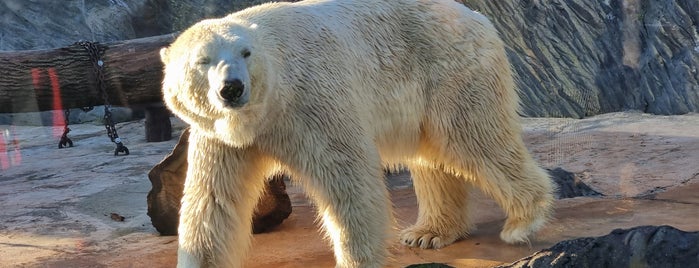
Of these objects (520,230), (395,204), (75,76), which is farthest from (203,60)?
(75,76)

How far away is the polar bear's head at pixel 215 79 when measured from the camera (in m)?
3.53

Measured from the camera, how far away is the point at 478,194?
20.5 feet

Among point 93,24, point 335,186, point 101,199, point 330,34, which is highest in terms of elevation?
point 330,34

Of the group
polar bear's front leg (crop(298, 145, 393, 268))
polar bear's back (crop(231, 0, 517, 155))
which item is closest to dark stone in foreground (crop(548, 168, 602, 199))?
polar bear's back (crop(231, 0, 517, 155))

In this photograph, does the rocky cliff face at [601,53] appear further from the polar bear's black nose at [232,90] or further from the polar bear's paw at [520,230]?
the polar bear's black nose at [232,90]

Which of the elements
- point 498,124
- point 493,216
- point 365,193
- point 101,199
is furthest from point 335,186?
point 101,199

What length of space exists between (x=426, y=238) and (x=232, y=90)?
6.54 ft

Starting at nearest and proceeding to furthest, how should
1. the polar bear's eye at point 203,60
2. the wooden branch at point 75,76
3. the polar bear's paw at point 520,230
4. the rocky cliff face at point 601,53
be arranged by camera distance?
the polar bear's eye at point 203,60
the polar bear's paw at point 520,230
the wooden branch at point 75,76
the rocky cliff face at point 601,53

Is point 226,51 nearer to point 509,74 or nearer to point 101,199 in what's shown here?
point 509,74

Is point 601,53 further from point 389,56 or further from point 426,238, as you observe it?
point 389,56

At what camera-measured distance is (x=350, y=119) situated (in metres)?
4.16

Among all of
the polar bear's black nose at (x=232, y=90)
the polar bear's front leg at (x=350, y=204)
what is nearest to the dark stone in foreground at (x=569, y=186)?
the polar bear's front leg at (x=350, y=204)

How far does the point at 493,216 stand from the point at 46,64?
334 cm

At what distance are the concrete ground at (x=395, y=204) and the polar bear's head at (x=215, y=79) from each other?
1187 millimetres
